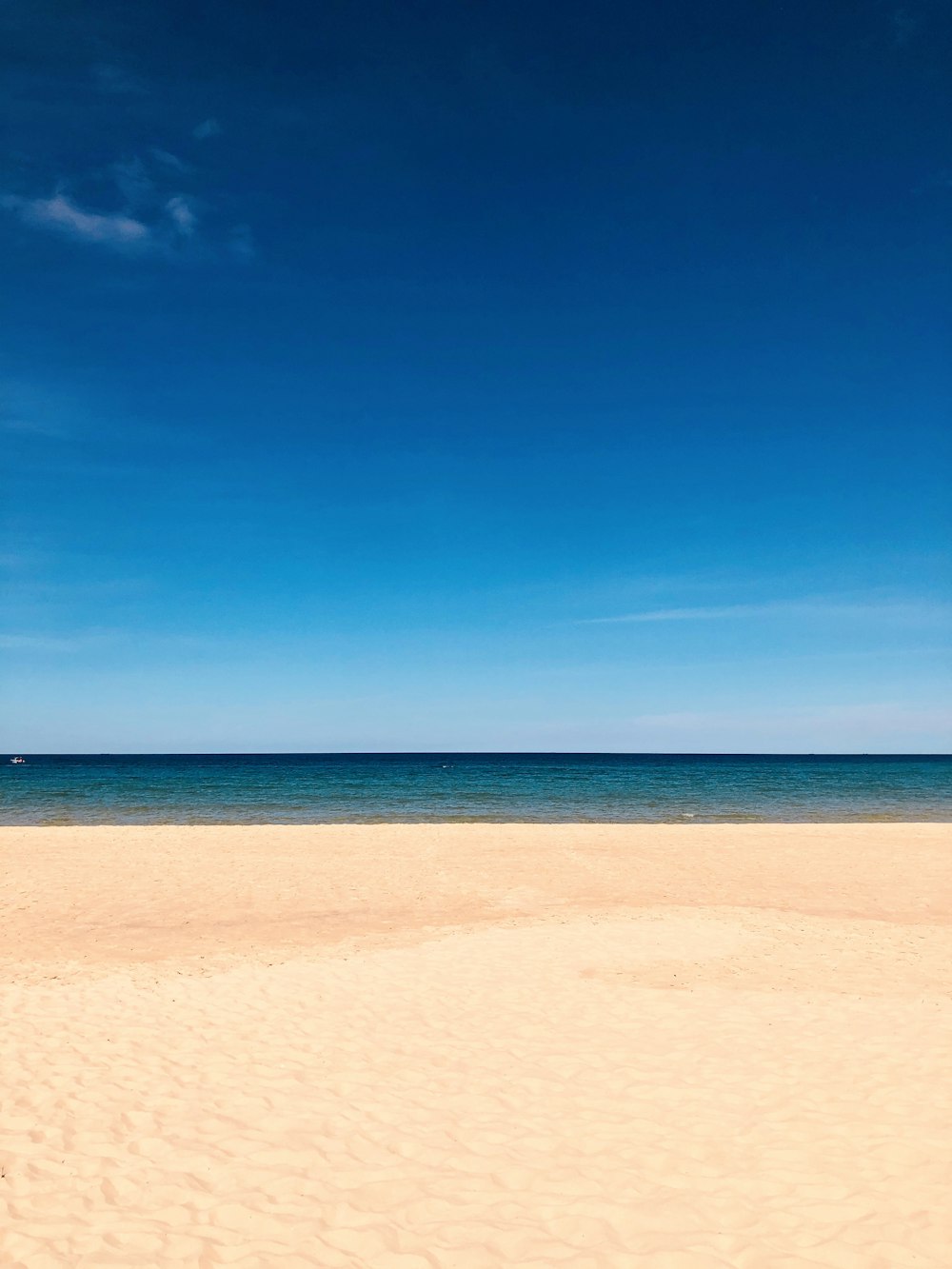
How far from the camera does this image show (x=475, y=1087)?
25.3 ft

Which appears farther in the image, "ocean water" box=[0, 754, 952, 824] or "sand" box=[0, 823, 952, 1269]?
"ocean water" box=[0, 754, 952, 824]

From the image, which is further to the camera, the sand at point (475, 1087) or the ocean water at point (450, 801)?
the ocean water at point (450, 801)

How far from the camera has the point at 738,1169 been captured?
245 inches

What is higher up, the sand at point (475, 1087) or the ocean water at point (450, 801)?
the sand at point (475, 1087)

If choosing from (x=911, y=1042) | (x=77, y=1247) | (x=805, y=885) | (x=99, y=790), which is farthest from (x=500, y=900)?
(x=99, y=790)

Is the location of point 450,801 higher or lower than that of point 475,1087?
lower

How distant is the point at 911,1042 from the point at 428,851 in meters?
19.1

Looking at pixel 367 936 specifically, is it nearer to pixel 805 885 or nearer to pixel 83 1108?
pixel 83 1108

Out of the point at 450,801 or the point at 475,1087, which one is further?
the point at 450,801

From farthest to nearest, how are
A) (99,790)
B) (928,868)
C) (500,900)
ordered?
(99,790), (928,868), (500,900)

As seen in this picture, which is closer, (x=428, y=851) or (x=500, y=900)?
(x=500, y=900)

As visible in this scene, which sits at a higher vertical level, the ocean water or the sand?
the sand

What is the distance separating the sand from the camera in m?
5.46

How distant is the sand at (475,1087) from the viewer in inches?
215
